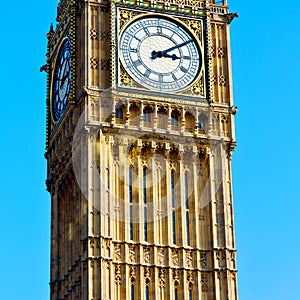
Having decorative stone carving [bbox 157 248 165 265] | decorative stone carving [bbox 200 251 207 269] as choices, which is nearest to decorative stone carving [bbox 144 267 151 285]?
decorative stone carving [bbox 157 248 165 265]

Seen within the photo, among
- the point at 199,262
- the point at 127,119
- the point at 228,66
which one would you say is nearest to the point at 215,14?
the point at 228,66

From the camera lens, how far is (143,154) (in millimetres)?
69062

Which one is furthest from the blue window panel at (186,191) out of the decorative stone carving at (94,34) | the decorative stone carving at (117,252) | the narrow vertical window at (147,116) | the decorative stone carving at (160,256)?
the decorative stone carving at (94,34)

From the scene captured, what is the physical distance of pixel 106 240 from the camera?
6619 cm

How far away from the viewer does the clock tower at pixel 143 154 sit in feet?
219

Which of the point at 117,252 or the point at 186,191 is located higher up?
the point at 186,191

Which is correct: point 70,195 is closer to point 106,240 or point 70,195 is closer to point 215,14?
point 106,240

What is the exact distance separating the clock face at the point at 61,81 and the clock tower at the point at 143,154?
0.17 m

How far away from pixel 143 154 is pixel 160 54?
5.06 metres

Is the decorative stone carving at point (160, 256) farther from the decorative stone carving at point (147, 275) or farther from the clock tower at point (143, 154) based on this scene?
the decorative stone carving at point (147, 275)

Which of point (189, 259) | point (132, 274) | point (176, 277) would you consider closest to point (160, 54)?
point (189, 259)

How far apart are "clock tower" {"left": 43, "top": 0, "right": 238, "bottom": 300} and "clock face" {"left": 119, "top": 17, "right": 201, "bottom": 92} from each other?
5 centimetres

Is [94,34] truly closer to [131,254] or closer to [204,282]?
[131,254]

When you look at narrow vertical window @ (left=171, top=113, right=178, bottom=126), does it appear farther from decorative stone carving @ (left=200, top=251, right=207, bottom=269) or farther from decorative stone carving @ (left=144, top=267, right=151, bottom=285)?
decorative stone carving @ (left=144, top=267, right=151, bottom=285)
